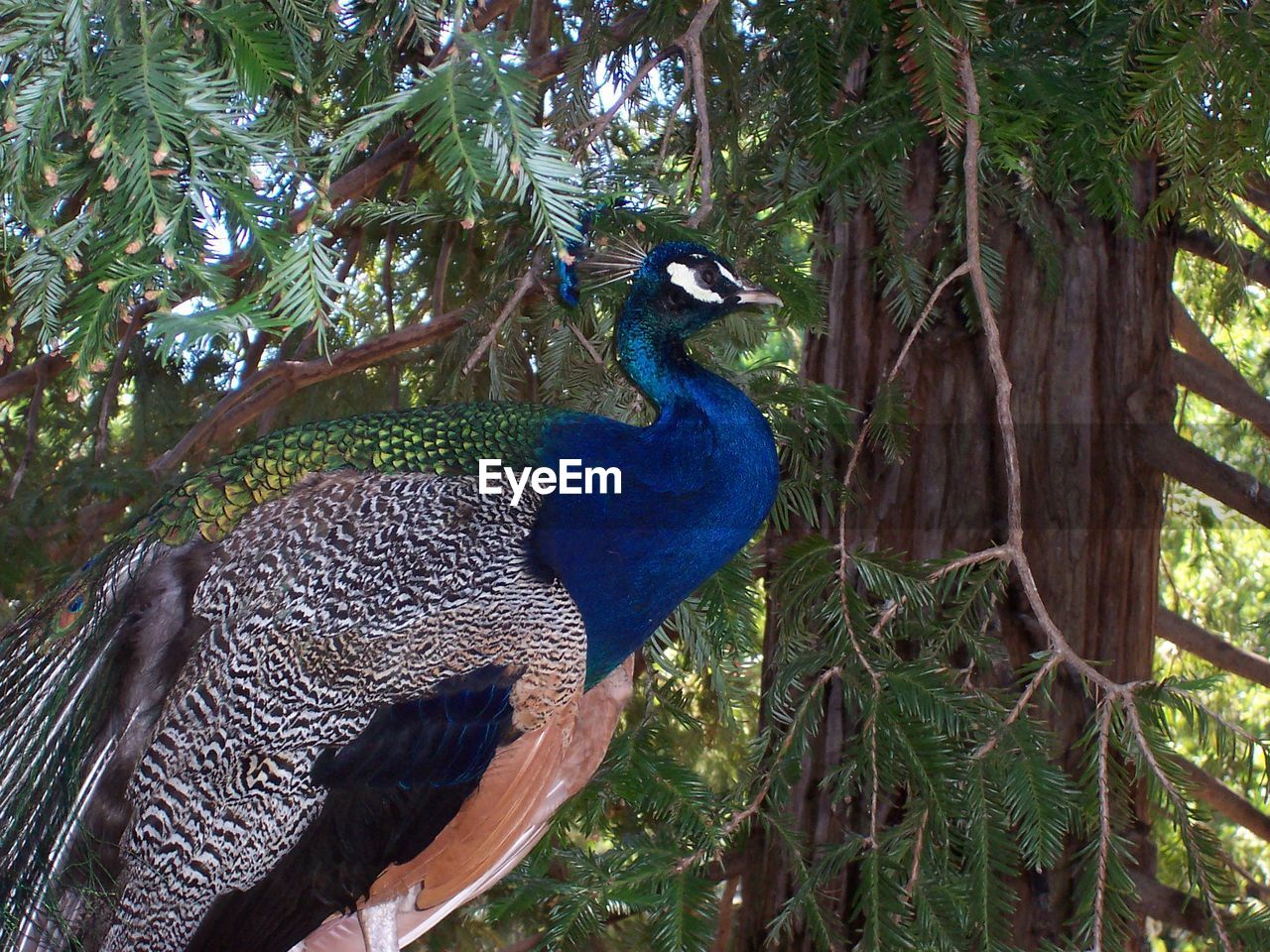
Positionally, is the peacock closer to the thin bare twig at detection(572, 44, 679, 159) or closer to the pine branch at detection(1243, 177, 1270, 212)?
the thin bare twig at detection(572, 44, 679, 159)

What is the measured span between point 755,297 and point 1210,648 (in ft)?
4.77

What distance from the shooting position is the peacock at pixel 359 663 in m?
1.34

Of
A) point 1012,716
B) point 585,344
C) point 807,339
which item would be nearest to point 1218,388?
point 807,339

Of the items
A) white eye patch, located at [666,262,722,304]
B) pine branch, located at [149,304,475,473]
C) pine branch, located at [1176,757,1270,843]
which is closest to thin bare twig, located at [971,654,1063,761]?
white eye patch, located at [666,262,722,304]

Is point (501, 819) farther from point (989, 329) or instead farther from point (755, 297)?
point (989, 329)

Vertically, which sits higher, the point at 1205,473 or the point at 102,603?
the point at 1205,473

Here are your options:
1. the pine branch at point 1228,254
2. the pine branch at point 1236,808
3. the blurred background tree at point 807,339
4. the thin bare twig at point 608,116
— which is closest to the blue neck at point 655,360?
the blurred background tree at point 807,339

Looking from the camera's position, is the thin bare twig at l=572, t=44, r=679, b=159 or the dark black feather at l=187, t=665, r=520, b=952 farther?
the thin bare twig at l=572, t=44, r=679, b=159

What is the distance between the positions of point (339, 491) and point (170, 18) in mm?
587

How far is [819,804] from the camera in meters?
2.13

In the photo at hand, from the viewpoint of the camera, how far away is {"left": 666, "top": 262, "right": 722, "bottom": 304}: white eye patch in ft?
4.62

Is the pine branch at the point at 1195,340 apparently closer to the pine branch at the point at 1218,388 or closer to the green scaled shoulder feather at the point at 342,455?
the pine branch at the point at 1218,388

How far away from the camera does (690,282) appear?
4.65ft

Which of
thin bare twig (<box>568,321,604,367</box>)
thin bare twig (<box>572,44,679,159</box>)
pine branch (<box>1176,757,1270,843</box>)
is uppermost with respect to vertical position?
thin bare twig (<box>572,44,679,159</box>)
